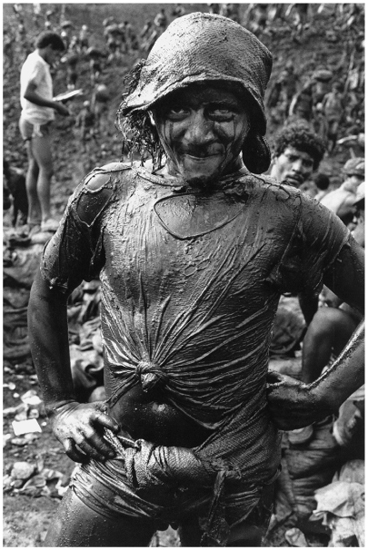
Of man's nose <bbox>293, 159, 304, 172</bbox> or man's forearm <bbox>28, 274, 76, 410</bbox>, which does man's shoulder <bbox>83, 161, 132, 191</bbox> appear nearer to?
man's forearm <bbox>28, 274, 76, 410</bbox>

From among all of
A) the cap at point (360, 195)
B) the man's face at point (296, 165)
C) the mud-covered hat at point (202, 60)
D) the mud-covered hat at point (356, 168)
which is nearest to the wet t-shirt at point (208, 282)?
the mud-covered hat at point (202, 60)

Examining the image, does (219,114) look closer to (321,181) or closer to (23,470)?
(23,470)

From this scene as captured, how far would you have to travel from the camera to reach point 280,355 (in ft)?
14.5

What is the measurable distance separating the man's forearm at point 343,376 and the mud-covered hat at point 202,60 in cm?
62

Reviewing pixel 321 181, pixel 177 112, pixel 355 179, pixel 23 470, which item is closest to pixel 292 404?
pixel 177 112

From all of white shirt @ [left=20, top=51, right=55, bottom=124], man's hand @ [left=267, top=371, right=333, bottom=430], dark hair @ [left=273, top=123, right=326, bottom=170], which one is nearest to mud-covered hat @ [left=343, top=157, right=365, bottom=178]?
dark hair @ [left=273, top=123, right=326, bottom=170]

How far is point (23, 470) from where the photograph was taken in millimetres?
4082

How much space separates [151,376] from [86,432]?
0.24 meters

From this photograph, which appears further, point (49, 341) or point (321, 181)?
point (321, 181)

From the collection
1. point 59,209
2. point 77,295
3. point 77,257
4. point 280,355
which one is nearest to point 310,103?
point 59,209

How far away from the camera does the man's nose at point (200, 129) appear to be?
5.27 ft

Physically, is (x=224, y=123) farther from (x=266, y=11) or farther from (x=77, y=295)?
(x=266, y=11)

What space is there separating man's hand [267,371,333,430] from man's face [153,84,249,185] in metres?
0.55

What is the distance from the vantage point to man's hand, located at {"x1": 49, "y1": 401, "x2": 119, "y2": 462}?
5.76ft
